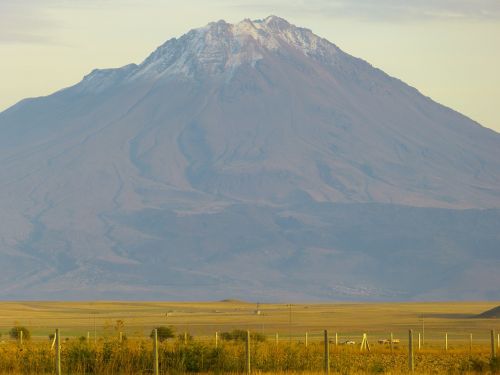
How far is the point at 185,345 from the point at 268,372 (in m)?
2.85

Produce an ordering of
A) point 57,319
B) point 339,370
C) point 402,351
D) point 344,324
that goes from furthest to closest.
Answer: point 57,319, point 344,324, point 402,351, point 339,370

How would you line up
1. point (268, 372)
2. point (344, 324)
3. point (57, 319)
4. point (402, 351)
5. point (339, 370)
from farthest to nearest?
point (57, 319), point (344, 324), point (402, 351), point (339, 370), point (268, 372)

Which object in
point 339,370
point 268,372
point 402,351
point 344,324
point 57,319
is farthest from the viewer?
point 57,319

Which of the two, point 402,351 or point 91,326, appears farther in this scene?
point 91,326

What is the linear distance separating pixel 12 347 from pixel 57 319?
256 ft

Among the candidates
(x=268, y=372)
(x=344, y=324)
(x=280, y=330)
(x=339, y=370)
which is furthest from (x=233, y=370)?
(x=344, y=324)

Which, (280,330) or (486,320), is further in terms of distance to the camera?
(486,320)

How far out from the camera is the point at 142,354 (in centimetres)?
3544

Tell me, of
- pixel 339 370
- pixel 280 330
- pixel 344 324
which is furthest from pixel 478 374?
pixel 344 324

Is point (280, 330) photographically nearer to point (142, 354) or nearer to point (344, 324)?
point (344, 324)

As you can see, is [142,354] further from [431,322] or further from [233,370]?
[431,322]

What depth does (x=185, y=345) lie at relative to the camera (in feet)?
122

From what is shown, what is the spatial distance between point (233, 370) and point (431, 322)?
75151 mm

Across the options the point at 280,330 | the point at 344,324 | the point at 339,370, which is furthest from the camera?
the point at 344,324
